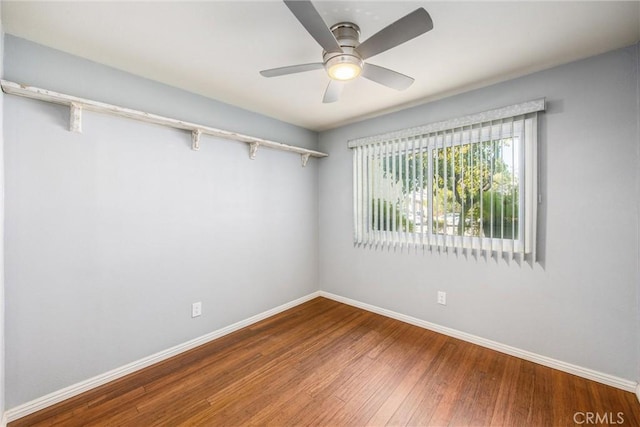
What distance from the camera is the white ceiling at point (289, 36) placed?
1.45m

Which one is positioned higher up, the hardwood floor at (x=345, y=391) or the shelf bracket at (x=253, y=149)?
the shelf bracket at (x=253, y=149)

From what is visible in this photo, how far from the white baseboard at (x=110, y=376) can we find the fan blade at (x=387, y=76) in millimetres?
2650

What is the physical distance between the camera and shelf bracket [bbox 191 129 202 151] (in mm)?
2391

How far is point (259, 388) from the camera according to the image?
1.90 metres

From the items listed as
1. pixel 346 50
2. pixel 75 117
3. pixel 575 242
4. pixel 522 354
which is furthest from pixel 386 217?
pixel 75 117

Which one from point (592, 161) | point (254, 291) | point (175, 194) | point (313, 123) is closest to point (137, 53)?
point (175, 194)

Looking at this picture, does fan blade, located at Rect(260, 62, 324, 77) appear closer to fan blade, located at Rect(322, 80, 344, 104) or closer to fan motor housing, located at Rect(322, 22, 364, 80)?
fan motor housing, located at Rect(322, 22, 364, 80)

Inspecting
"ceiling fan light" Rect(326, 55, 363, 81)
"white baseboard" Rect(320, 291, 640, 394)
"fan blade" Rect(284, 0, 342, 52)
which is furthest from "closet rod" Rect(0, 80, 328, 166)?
"white baseboard" Rect(320, 291, 640, 394)

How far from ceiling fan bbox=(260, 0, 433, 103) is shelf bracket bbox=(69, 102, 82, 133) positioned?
1.30 metres

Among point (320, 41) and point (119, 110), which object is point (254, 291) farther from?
point (320, 41)

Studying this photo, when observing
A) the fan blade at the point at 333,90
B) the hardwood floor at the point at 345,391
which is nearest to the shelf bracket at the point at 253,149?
the fan blade at the point at 333,90

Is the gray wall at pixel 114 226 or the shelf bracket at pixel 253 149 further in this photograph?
the shelf bracket at pixel 253 149

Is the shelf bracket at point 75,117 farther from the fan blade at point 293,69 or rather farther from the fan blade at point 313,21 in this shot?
the fan blade at point 313,21

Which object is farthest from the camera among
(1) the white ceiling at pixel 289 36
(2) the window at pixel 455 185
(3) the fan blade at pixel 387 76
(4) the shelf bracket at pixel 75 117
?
(2) the window at pixel 455 185
